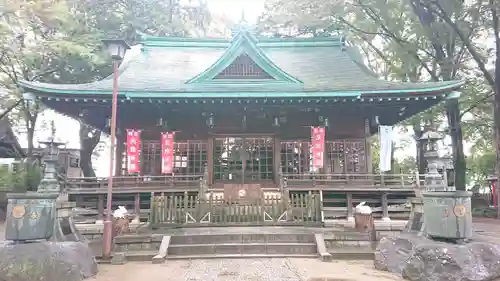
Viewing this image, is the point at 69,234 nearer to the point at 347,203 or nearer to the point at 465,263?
the point at 465,263

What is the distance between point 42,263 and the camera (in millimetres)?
6297

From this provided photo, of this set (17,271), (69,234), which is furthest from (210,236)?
(17,271)

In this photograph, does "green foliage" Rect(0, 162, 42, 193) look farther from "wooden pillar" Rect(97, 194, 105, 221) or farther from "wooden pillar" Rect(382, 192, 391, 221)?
"wooden pillar" Rect(382, 192, 391, 221)

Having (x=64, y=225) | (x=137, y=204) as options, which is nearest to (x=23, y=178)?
(x=137, y=204)

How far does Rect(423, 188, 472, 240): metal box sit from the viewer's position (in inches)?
258

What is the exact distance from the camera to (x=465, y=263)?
6105 millimetres

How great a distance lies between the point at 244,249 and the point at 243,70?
32.6 ft

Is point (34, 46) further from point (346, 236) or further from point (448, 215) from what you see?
point (448, 215)

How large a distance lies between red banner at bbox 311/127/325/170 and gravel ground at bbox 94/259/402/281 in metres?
6.76

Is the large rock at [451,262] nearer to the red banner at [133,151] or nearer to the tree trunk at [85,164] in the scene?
the red banner at [133,151]

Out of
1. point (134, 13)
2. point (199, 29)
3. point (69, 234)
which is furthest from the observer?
point (199, 29)

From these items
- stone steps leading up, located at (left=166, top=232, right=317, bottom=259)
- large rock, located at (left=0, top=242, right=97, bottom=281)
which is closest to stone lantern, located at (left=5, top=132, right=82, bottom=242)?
large rock, located at (left=0, top=242, right=97, bottom=281)

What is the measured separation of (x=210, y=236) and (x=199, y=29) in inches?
1047

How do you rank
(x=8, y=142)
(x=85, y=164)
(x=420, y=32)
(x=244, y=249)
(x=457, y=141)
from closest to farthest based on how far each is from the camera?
(x=244, y=249) → (x=420, y=32) → (x=457, y=141) → (x=8, y=142) → (x=85, y=164)
